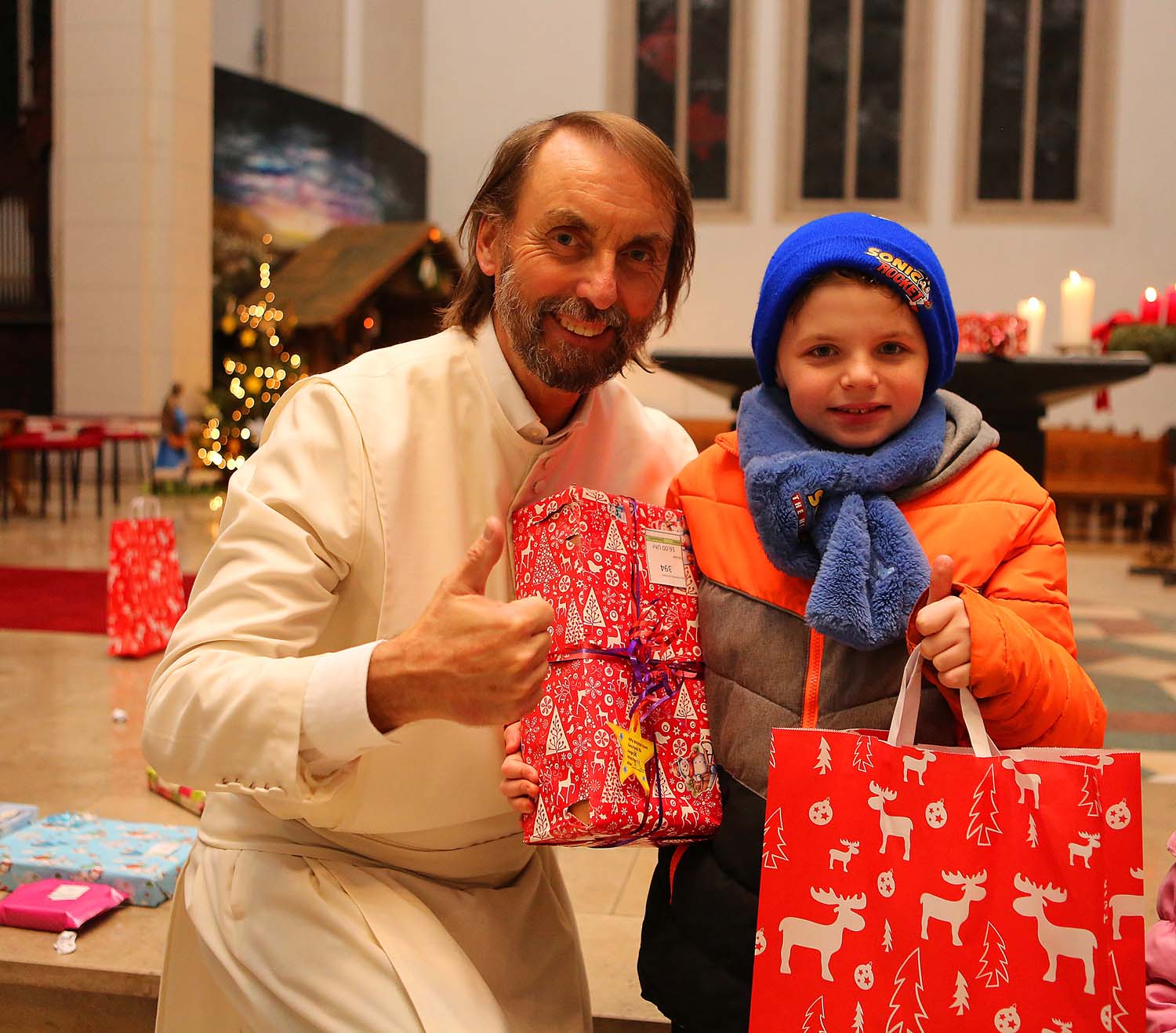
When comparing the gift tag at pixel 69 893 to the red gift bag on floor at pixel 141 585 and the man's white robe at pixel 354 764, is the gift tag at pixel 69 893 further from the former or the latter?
the red gift bag on floor at pixel 141 585

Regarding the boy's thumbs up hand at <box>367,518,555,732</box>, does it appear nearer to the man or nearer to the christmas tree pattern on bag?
the man

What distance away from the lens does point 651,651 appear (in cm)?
183

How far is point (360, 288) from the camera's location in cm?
1451

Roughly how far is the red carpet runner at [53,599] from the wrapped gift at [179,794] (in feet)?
9.64

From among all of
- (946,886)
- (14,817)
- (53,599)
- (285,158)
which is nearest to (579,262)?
(946,886)

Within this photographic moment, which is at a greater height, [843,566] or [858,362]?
[858,362]

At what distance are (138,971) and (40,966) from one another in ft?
0.72

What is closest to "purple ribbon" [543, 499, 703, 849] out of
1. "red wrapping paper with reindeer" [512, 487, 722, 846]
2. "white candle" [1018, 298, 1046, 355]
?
"red wrapping paper with reindeer" [512, 487, 722, 846]

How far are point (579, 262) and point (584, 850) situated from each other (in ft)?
6.97

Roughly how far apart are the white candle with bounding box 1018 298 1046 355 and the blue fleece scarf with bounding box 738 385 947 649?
3201mm

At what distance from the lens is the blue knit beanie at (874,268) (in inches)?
73.4

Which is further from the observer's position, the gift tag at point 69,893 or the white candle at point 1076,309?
the white candle at point 1076,309

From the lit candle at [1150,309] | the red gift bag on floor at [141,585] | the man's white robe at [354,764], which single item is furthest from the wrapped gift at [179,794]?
the lit candle at [1150,309]

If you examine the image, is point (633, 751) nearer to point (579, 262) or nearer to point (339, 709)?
point (339, 709)
